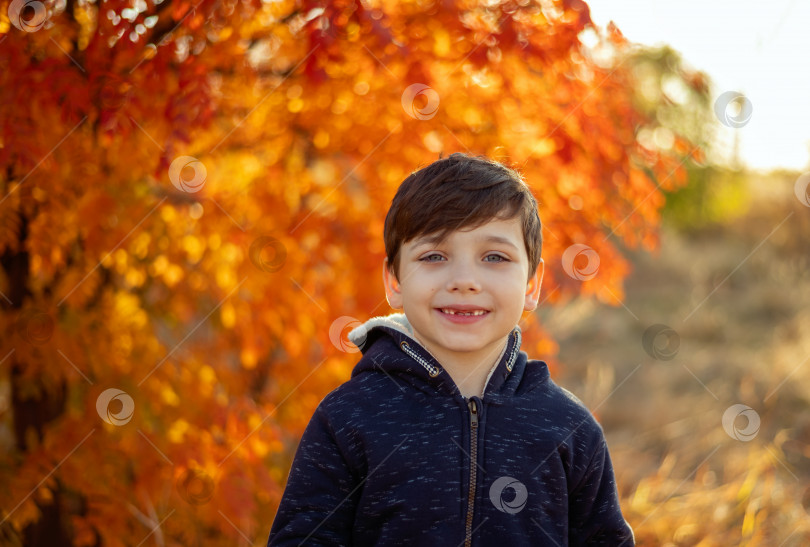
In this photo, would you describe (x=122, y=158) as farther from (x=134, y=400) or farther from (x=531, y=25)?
(x=531, y=25)

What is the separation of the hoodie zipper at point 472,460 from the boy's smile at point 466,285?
6.1 inches

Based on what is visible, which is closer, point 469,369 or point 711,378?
point 469,369

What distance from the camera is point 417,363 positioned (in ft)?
6.25

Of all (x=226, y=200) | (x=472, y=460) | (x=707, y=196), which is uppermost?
(x=707, y=196)

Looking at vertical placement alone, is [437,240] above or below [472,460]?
above

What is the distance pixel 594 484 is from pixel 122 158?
2.65 meters

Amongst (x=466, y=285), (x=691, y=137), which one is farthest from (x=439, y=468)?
(x=691, y=137)

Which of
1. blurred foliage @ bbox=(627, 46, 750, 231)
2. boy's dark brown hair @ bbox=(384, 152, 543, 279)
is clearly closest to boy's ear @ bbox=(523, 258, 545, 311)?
boy's dark brown hair @ bbox=(384, 152, 543, 279)

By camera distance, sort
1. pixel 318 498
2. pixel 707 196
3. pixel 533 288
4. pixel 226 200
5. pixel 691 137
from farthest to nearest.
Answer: pixel 707 196
pixel 691 137
pixel 226 200
pixel 533 288
pixel 318 498

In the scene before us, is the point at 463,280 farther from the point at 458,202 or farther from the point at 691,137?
the point at 691,137

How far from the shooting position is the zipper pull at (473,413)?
187 centimetres

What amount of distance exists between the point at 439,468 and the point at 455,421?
12 centimetres

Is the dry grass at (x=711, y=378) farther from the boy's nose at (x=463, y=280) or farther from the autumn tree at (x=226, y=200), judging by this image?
the boy's nose at (x=463, y=280)

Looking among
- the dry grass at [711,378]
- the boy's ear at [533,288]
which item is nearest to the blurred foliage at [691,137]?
the dry grass at [711,378]
